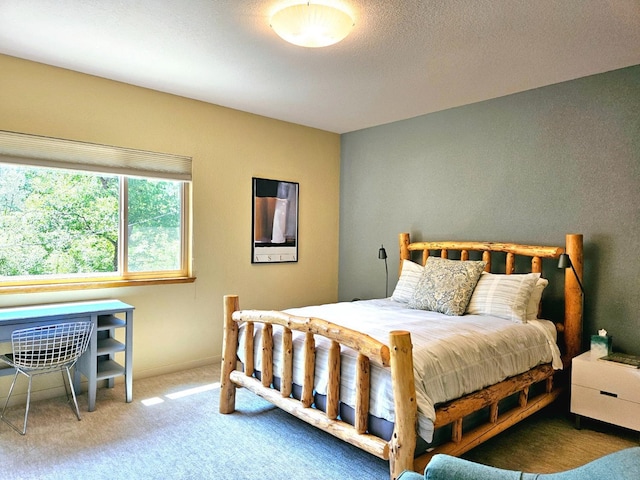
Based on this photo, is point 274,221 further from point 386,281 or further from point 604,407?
point 604,407

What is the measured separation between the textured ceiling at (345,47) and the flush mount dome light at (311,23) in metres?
0.08

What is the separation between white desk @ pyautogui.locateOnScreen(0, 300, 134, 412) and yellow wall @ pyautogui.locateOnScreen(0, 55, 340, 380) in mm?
259

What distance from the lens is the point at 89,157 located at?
11.1ft

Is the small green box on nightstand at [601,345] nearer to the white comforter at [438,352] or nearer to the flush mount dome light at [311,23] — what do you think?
the white comforter at [438,352]

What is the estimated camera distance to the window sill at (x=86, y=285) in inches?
121

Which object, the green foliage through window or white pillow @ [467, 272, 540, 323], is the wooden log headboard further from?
the green foliage through window

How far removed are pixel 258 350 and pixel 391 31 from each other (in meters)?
2.15

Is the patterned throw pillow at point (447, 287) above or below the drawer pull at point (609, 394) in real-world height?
above

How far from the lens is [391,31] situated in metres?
2.54

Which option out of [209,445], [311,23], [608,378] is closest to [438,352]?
[608,378]

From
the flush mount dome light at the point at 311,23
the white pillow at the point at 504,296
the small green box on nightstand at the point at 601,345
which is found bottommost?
the small green box on nightstand at the point at 601,345

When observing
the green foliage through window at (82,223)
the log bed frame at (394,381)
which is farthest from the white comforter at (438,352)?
the green foliage through window at (82,223)

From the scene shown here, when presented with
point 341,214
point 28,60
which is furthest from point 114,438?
point 341,214

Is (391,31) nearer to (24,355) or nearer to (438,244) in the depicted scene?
(438,244)
